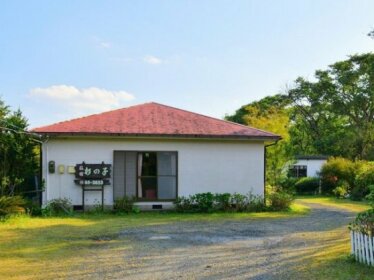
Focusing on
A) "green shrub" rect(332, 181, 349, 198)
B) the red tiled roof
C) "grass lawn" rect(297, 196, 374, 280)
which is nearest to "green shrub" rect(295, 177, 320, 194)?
"green shrub" rect(332, 181, 349, 198)

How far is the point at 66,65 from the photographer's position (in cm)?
1716

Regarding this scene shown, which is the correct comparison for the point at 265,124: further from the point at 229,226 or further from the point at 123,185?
the point at 229,226

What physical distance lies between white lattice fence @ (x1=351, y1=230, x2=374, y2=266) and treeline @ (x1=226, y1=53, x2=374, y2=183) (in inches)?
929

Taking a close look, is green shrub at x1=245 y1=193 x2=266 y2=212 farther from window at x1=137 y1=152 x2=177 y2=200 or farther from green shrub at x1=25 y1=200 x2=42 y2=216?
green shrub at x1=25 y1=200 x2=42 y2=216

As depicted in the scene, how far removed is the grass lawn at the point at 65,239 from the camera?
23.1 feet

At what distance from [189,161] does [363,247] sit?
29.0 feet

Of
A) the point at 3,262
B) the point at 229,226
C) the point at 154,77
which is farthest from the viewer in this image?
the point at 154,77

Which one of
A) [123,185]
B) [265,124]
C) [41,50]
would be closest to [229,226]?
[123,185]

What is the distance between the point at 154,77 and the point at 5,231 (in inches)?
419

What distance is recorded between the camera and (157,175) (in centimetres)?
1565

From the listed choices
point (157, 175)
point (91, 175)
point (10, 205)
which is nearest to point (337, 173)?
point (157, 175)

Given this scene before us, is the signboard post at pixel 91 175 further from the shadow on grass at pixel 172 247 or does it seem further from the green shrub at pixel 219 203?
the green shrub at pixel 219 203

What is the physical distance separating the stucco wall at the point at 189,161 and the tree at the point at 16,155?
0.94 m

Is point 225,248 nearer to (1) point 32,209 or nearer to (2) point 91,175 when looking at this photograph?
(2) point 91,175
